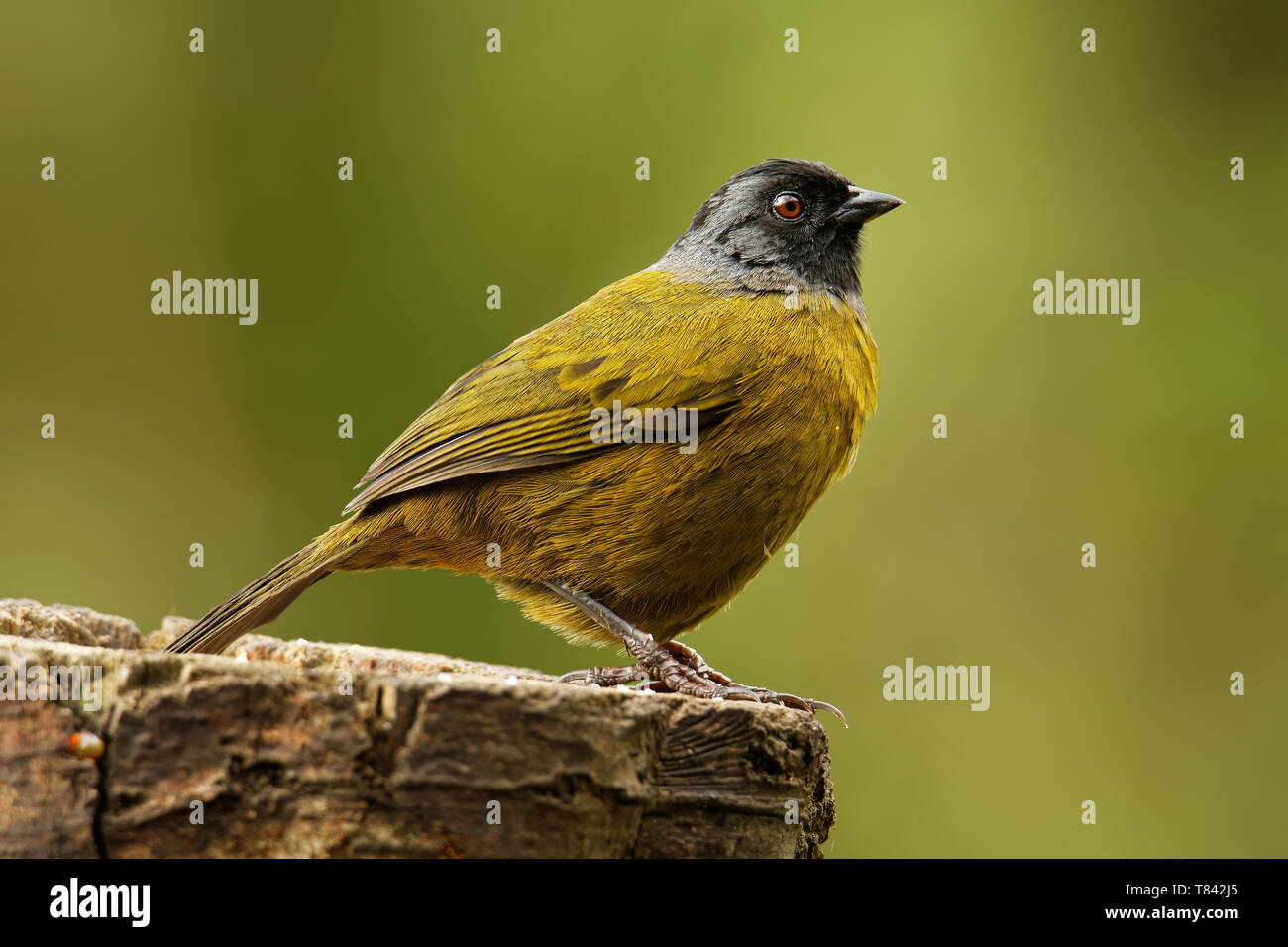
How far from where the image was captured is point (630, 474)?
395cm

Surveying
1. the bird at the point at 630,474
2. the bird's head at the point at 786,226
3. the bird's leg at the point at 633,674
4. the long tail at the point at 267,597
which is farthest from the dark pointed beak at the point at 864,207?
the long tail at the point at 267,597

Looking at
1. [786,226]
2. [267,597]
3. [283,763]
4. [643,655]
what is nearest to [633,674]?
[643,655]

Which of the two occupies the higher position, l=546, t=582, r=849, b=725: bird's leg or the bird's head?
the bird's head

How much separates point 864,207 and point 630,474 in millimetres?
1624

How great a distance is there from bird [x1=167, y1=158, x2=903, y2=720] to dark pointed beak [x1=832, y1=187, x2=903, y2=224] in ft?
1.48

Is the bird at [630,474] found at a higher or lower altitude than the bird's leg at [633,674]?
higher

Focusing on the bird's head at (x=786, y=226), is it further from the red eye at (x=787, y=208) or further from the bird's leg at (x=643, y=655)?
the bird's leg at (x=643, y=655)

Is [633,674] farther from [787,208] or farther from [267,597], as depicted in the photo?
[787,208]

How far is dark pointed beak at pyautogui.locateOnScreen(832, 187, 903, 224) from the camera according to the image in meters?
4.86

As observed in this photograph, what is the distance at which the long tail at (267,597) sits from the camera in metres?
3.94

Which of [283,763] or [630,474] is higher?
[630,474]

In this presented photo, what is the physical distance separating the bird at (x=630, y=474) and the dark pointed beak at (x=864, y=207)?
1.48ft

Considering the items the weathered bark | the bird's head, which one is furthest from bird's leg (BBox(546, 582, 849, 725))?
the weathered bark

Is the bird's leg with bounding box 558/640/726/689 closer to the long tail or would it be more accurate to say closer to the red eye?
the long tail
